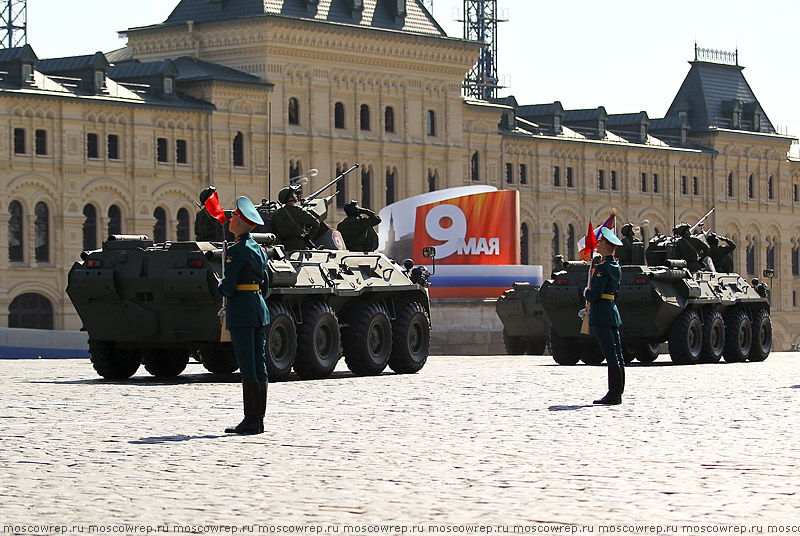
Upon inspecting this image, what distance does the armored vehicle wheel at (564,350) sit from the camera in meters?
30.9

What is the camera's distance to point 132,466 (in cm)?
1187

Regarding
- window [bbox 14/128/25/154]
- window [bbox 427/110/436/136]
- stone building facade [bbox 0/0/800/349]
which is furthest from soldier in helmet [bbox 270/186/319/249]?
window [bbox 427/110/436/136]

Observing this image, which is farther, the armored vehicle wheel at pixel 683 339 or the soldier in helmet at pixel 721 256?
the soldier in helmet at pixel 721 256

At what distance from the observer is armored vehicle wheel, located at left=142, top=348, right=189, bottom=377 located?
24672 mm

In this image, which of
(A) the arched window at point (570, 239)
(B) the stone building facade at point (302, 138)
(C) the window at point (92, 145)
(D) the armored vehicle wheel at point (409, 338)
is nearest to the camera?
(D) the armored vehicle wheel at point (409, 338)

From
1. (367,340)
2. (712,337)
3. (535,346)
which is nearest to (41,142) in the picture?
(535,346)

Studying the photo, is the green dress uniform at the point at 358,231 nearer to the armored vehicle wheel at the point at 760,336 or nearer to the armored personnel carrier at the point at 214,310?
the armored personnel carrier at the point at 214,310

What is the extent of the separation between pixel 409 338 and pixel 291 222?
2.53m

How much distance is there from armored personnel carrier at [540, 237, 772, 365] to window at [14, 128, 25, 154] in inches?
1460

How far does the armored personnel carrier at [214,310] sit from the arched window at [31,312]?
1616 inches

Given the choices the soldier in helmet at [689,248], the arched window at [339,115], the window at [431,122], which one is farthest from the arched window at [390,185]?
the soldier in helmet at [689,248]

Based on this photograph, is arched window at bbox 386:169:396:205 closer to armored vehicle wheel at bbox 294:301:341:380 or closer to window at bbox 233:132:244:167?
window at bbox 233:132:244:167

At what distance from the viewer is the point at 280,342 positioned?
74.5 feet

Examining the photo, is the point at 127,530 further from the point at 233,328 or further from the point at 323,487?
the point at 233,328
